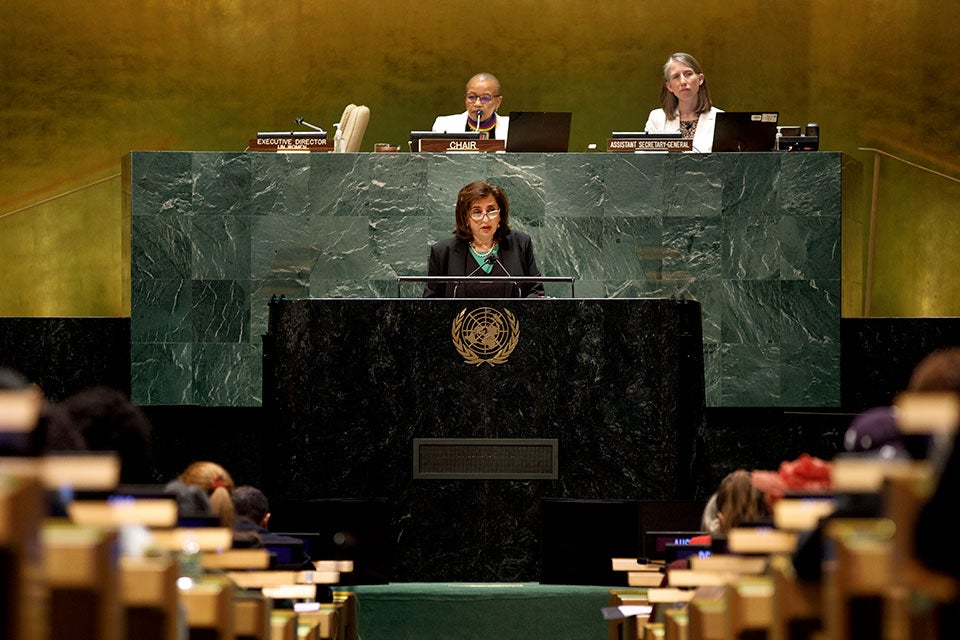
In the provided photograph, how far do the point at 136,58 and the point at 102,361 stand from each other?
3585 millimetres

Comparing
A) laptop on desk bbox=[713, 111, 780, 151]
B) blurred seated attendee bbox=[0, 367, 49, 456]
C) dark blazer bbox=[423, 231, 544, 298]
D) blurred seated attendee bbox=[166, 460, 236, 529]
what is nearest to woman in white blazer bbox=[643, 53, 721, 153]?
laptop on desk bbox=[713, 111, 780, 151]

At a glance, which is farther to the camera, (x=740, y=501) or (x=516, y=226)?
(x=516, y=226)

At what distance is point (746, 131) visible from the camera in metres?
8.27

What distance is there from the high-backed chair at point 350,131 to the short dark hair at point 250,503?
382cm

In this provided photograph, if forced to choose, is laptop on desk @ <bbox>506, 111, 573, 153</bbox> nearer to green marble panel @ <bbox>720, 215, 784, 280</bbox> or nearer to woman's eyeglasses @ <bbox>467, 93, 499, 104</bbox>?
woman's eyeglasses @ <bbox>467, 93, 499, 104</bbox>

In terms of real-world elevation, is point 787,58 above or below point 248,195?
above

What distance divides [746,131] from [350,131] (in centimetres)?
226

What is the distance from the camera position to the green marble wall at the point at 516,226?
26.8 feet

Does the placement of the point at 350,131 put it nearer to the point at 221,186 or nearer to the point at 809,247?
the point at 221,186

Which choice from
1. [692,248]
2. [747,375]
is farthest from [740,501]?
[692,248]

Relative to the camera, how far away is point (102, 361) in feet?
29.2

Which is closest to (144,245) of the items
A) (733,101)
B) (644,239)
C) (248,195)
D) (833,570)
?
(248,195)

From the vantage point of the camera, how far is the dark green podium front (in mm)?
6570

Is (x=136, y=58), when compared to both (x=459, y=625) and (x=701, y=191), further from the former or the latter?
(x=459, y=625)
